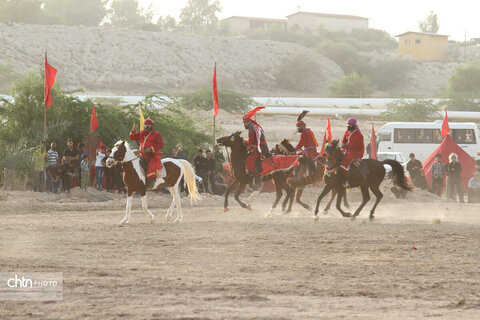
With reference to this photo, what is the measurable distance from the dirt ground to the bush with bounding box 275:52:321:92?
79.5 meters

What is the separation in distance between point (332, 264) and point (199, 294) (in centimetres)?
309

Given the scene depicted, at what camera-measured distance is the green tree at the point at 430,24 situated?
16000cm

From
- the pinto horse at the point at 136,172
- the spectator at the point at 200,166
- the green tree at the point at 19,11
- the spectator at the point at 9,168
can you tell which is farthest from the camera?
the green tree at the point at 19,11

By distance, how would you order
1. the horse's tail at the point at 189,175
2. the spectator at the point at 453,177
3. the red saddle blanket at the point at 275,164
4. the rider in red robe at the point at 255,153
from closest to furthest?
the horse's tail at the point at 189,175 → the rider in red robe at the point at 255,153 → the red saddle blanket at the point at 275,164 → the spectator at the point at 453,177

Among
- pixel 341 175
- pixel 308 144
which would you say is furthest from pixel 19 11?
pixel 341 175

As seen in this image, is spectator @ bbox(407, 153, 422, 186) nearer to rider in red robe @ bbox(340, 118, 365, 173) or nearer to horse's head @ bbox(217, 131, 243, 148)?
horse's head @ bbox(217, 131, 243, 148)

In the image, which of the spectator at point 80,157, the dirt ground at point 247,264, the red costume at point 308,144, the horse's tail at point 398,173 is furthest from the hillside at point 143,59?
the dirt ground at point 247,264

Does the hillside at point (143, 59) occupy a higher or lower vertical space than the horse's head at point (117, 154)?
higher

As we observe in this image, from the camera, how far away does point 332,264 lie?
37.1 feet

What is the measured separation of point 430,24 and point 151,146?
5909 inches

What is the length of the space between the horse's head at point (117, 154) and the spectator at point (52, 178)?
313 inches

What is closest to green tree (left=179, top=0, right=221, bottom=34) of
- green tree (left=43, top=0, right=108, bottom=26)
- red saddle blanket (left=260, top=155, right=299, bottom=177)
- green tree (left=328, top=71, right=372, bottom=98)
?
green tree (left=43, top=0, right=108, bottom=26)

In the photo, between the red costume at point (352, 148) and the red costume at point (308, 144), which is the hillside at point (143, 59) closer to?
the red costume at point (308, 144)

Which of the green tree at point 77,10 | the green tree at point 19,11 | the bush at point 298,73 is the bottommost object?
the bush at point 298,73
